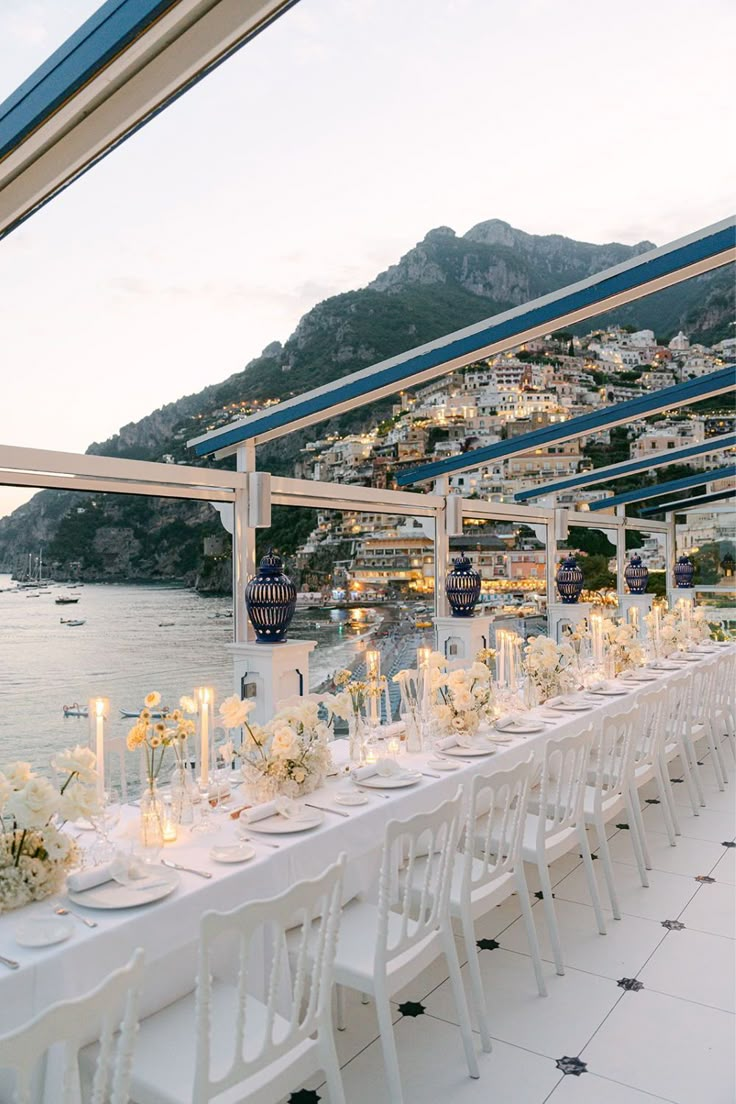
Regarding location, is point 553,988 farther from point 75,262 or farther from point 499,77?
point 75,262

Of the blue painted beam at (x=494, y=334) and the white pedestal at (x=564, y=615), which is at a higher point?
the blue painted beam at (x=494, y=334)

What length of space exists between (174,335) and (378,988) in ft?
69.4

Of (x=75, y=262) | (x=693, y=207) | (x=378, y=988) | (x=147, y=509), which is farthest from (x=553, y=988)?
(x=693, y=207)

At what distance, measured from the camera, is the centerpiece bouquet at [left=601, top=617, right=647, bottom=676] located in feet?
20.5

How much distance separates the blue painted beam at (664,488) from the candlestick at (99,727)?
8.24 metres

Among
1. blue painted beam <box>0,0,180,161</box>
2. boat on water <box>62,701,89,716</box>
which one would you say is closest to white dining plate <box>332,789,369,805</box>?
boat on water <box>62,701,89,716</box>

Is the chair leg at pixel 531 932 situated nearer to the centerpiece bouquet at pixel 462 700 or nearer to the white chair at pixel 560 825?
the white chair at pixel 560 825

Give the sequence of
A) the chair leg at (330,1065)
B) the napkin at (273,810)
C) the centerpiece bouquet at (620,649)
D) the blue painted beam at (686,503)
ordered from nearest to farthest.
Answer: the chair leg at (330,1065) → the napkin at (273,810) → the centerpiece bouquet at (620,649) → the blue painted beam at (686,503)

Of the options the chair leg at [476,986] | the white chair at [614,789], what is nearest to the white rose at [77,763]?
the chair leg at [476,986]

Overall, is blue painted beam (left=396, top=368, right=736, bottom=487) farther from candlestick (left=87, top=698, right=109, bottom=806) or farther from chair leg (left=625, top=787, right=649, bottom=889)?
candlestick (left=87, top=698, right=109, bottom=806)

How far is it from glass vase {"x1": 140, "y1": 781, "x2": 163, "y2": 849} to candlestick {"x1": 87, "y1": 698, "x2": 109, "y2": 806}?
143mm

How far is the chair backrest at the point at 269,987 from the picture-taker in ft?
5.45

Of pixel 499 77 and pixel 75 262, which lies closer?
pixel 499 77

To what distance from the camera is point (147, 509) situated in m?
4.68
